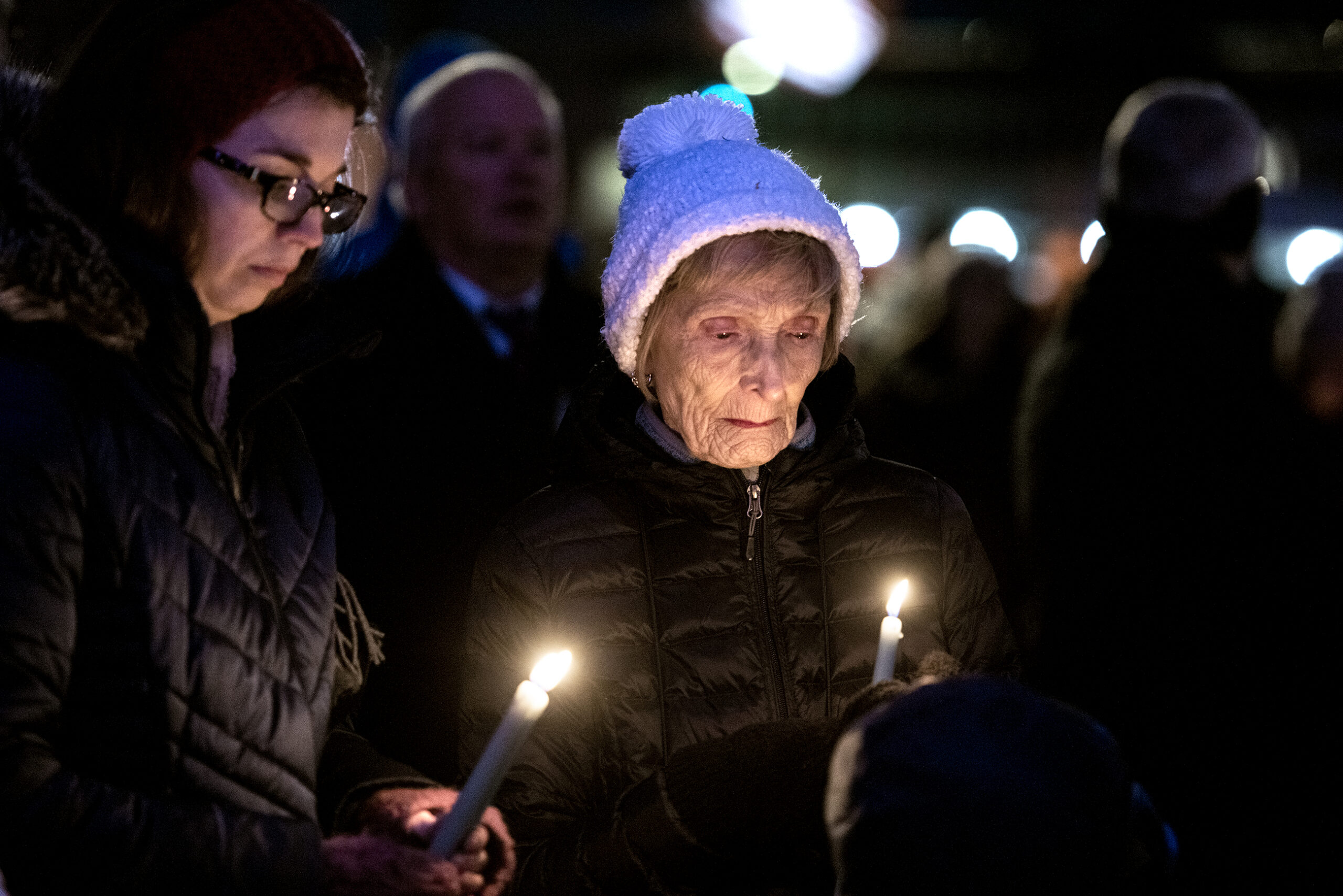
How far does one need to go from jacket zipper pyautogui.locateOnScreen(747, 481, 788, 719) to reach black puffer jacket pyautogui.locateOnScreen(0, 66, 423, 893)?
0.78 meters

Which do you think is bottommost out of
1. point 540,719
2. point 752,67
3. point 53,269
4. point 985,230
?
point 540,719

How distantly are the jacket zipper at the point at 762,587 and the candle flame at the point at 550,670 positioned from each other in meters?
0.74

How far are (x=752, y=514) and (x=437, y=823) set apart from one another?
81 cm

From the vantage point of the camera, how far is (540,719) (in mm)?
2072

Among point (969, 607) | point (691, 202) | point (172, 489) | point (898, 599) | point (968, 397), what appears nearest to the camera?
point (172, 489)

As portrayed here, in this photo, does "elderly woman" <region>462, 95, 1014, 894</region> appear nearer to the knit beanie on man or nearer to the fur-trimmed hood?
the fur-trimmed hood

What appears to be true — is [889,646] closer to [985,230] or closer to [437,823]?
[437,823]

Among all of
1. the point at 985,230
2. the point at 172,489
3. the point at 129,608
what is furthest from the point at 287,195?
the point at 985,230

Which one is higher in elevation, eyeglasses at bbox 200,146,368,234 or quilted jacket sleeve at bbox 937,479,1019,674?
eyeglasses at bbox 200,146,368,234

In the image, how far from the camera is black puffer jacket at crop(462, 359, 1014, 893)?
2074 millimetres

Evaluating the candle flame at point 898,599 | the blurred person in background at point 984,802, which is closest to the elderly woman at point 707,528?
the candle flame at point 898,599

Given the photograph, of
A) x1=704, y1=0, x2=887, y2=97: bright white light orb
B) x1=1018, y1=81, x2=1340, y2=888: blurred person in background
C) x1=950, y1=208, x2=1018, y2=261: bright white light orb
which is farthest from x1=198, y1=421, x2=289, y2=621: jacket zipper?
x1=704, y1=0, x2=887, y2=97: bright white light orb

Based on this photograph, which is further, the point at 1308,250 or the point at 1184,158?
the point at 1308,250

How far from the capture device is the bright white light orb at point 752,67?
19688mm
